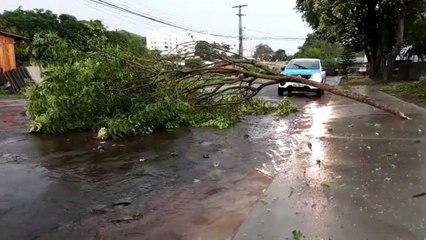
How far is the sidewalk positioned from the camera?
3.98 m

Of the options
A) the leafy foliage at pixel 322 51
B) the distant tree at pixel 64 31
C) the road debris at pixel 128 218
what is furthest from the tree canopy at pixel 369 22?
the leafy foliage at pixel 322 51

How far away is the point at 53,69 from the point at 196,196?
6.08 metres

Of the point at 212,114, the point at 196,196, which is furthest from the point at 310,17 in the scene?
the point at 196,196

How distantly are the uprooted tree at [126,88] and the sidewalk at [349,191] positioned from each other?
2357 millimetres

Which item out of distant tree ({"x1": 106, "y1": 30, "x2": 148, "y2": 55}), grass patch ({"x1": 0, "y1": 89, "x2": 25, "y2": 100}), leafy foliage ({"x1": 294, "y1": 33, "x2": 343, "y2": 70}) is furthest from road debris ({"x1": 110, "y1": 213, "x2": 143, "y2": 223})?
leafy foliage ({"x1": 294, "y1": 33, "x2": 343, "y2": 70})

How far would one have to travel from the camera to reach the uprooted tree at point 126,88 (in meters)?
9.64

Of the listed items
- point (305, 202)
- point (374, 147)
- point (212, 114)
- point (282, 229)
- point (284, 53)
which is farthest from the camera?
point (284, 53)

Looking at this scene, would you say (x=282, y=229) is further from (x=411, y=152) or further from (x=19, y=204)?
(x=411, y=152)

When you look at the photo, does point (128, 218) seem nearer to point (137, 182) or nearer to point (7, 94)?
point (137, 182)

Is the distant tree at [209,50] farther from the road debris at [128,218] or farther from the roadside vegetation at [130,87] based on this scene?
the road debris at [128,218]

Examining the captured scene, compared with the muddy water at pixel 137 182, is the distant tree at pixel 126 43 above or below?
above

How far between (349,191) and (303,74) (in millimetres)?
14672

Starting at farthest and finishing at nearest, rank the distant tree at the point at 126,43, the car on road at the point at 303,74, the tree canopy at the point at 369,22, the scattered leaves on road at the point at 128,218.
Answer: the tree canopy at the point at 369,22 < the car on road at the point at 303,74 < the distant tree at the point at 126,43 < the scattered leaves on road at the point at 128,218

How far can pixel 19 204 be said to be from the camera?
509 centimetres
